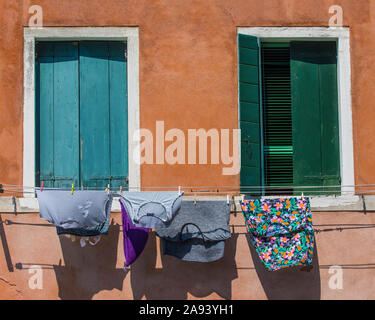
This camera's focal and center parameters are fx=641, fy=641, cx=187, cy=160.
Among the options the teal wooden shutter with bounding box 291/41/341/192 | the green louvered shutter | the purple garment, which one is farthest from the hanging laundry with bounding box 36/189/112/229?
the teal wooden shutter with bounding box 291/41/341/192

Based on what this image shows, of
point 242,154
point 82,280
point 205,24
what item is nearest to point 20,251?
point 82,280

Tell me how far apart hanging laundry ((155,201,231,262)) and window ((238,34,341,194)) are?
62cm

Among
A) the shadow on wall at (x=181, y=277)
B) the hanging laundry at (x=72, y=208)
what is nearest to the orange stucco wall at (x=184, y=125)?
the shadow on wall at (x=181, y=277)

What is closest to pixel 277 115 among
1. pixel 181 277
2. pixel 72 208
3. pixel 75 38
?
pixel 181 277

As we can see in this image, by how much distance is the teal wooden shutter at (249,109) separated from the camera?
677 cm

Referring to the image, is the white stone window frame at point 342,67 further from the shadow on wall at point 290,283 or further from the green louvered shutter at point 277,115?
the shadow on wall at point 290,283

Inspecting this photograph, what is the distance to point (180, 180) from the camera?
22.2ft

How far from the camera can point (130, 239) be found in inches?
252

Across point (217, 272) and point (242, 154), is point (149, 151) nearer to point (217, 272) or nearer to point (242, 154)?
point (242, 154)

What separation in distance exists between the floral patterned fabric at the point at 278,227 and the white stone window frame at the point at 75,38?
1.29 m

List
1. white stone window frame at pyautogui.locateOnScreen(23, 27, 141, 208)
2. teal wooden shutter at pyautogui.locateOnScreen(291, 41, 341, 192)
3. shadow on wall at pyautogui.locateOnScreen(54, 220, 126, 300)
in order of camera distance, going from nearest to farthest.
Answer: shadow on wall at pyautogui.locateOnScreen(54, 220, 126, 300) → white stone window frame at pyautogui.locateOnScreen(23, 27, 141, 208) → teal wooden shutter at pyautogui.locateOnScreen(291, 41, 341, 192)

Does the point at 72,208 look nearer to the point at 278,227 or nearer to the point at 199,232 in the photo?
the point at 199,232

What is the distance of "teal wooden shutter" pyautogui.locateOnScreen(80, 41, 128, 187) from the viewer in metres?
6.84

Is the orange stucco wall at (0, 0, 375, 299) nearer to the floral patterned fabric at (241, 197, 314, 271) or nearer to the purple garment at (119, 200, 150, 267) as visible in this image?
the purple garment at (119, 200, 150, 267)
